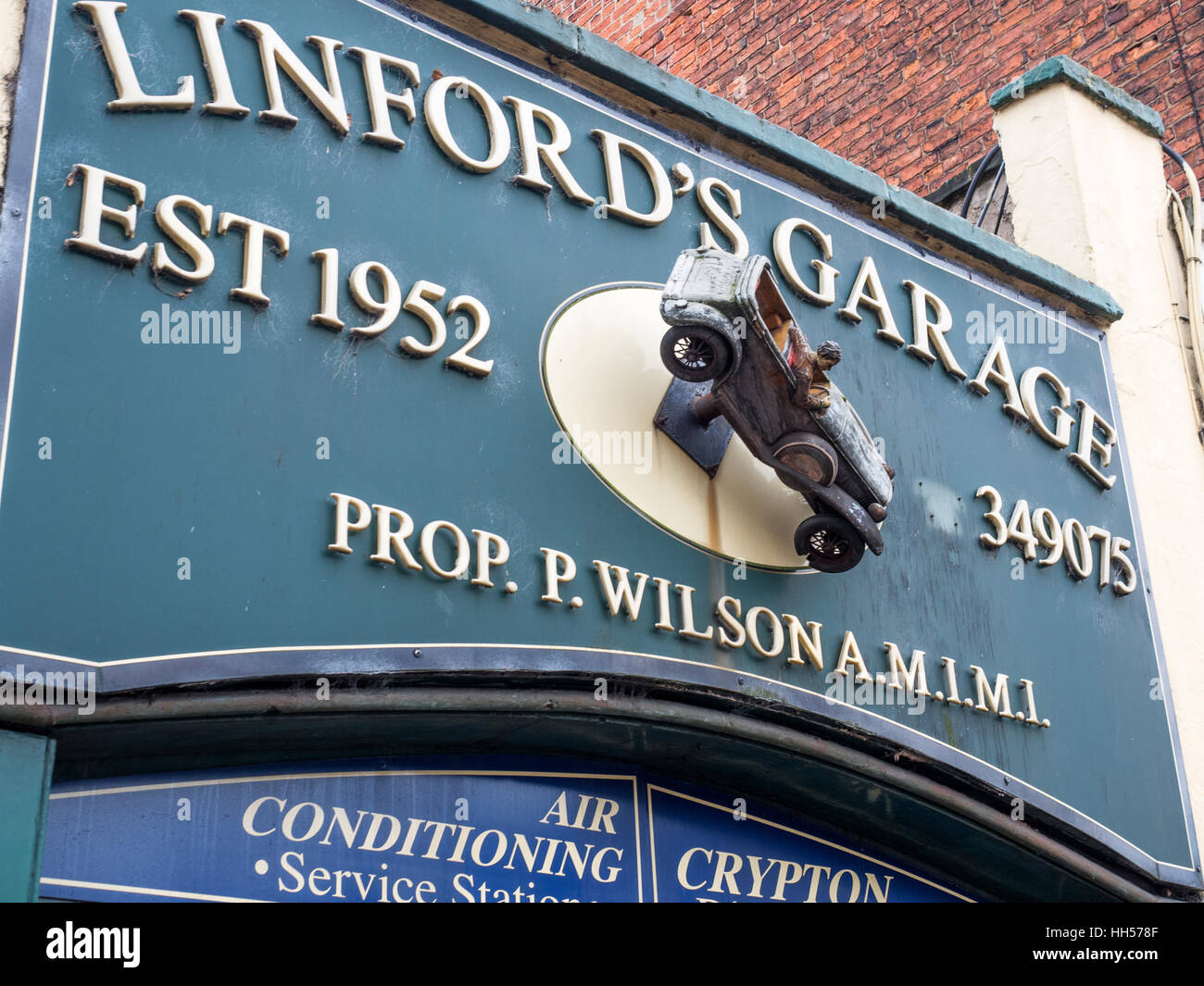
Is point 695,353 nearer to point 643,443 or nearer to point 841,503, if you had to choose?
point 643,443

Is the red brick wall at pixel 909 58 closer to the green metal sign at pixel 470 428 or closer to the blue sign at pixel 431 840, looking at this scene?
the green metal sign at pixel 470 428

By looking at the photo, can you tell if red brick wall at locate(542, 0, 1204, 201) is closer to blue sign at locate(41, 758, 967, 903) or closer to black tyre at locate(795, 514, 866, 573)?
black tyre at locate(795, 514, 866, 573)

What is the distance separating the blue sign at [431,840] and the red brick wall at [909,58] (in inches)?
219

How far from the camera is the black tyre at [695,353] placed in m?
4.64

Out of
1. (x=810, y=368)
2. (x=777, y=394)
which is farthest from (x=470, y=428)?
(x=810, y=368)

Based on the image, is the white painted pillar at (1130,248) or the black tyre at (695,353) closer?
the black tyre at (695,353)

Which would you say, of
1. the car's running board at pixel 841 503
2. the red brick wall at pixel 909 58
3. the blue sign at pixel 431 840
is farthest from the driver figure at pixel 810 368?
the red brick wall at pixel 909 58

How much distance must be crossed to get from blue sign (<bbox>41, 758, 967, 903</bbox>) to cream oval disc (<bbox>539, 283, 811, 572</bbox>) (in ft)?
2.53

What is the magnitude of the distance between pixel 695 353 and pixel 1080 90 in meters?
3.37

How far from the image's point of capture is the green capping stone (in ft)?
23.2

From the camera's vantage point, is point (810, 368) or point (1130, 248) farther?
point (1130, 248)

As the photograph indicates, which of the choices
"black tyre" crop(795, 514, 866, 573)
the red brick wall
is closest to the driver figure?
"black tyre" crop(795, 514, 866, 573)

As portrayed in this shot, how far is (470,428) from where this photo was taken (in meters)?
4.39

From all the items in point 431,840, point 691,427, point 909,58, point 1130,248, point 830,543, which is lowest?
point 431,840
